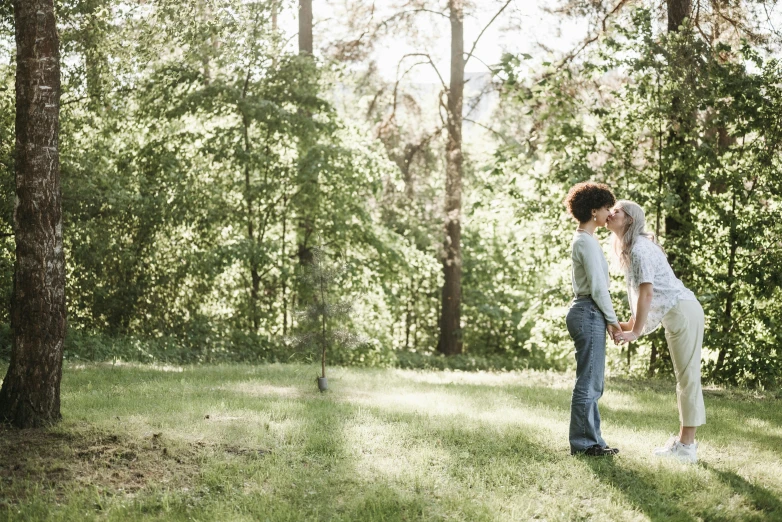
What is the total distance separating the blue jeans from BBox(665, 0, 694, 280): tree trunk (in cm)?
640

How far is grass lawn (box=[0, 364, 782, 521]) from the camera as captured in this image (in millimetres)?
4656

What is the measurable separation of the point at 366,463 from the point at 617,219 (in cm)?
293

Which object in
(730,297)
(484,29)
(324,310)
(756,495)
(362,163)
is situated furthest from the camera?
(484,29)

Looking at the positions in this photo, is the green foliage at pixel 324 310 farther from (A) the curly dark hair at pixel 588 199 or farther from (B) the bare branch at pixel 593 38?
(B) the bare branch at pixel 593 38

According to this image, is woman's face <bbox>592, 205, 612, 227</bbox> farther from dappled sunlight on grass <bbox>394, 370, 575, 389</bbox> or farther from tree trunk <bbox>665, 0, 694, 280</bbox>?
tree trunk <bbox>665, 0, 694, 280</bbox>

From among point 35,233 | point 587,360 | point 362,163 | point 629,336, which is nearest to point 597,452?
point 587,360

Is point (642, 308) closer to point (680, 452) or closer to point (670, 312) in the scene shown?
point (670, 312)

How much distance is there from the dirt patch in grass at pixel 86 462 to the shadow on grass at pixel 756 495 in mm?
3986

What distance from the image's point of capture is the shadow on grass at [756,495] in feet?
15.3

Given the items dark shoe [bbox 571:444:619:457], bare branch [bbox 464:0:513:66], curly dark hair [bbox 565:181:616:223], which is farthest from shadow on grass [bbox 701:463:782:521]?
bare branch [bbox 464:0:513:66]

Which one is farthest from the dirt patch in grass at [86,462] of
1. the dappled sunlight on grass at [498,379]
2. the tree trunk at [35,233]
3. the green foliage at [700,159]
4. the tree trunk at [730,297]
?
the tree trunk at [730,297]

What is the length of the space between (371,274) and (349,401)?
30.4ft

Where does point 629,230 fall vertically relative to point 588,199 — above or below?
below

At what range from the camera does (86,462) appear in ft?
17.5
